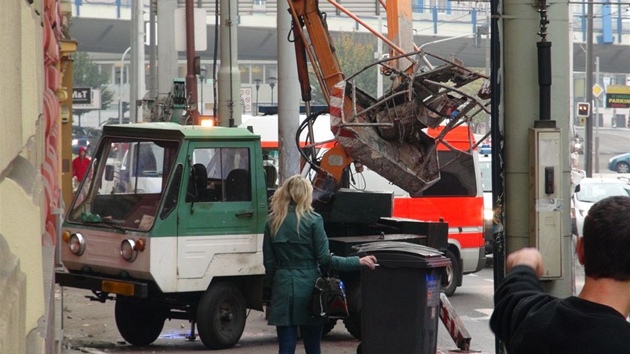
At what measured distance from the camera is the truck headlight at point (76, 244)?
12.3m

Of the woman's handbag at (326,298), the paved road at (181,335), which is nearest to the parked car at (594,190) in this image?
the paved road at (181,335)

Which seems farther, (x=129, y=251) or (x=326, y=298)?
(x=129, y=251)

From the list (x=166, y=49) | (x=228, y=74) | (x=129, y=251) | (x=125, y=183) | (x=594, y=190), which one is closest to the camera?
(x=129, y=251)

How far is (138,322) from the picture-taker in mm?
12664

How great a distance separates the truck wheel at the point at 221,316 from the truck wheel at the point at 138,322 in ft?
2.61

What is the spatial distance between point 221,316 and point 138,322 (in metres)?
1.05

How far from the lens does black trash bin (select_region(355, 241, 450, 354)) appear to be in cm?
994

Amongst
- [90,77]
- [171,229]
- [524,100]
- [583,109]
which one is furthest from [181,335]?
[90,77]

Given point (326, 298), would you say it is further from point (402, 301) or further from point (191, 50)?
point (191, 50)

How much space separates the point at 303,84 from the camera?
14570 millimetres

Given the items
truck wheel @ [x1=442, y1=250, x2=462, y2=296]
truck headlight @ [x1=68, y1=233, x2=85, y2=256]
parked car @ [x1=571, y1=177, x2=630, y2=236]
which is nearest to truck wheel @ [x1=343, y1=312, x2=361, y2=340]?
truck headlight @ [x1=68, y1=233, x2=85, y2=256]

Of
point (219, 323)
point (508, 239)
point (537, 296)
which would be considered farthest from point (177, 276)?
point (537, 296)

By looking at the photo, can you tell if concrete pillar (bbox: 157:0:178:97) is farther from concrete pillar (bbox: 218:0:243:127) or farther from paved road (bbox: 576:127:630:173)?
paved road (bbox: 576:127:630:173)

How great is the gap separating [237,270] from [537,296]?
932 cm
